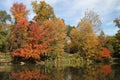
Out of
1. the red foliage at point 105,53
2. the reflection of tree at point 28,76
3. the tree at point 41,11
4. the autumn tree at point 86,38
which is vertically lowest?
the reflection of tree at point 28,76

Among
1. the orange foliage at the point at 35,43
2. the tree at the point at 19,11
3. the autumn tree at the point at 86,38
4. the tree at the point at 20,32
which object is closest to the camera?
the orange foliage at the point at 35,43

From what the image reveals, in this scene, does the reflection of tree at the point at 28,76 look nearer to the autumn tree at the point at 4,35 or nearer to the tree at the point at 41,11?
the autumn tree at the point at 4,35

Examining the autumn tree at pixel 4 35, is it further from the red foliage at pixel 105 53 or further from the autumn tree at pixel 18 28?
the red foliage at pixel 105 53

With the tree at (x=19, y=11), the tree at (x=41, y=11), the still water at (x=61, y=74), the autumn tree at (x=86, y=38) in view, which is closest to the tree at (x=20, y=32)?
the tree at (x=19, y=11)

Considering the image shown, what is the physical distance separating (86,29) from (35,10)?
421 inches

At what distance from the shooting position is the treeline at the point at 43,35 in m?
45.9

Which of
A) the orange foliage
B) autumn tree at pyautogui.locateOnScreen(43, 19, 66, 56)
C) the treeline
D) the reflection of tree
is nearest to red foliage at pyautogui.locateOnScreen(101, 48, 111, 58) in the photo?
the treeline

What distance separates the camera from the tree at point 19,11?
50237 mm

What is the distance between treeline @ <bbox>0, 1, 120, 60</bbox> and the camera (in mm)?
45906

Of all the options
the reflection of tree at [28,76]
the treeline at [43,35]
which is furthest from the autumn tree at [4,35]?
the reflection of tree at [28,76]

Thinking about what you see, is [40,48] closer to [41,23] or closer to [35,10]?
[41,23]

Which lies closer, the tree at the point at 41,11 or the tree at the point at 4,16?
the tree at the point at 41,11

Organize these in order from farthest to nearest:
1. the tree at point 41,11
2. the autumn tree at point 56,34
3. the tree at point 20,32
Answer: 1. the tree at point 41,11
2. the autumn tree at point 56,34
3. the tree at point 20,32

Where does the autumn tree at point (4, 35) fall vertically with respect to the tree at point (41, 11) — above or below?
below
